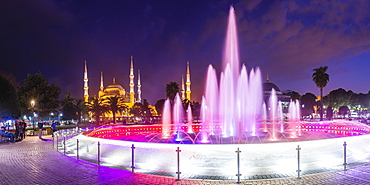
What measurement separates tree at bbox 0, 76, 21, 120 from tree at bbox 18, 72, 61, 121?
17189 millimetres

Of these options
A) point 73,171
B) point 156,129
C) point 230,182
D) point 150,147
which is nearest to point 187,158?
point 150,147

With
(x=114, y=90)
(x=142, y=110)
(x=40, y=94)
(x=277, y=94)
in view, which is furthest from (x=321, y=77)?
(x=114, y=90)

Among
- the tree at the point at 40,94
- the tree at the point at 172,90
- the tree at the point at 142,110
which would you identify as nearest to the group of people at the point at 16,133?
the tree at the point at 40,94

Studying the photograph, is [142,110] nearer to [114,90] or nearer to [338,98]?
[114,90]

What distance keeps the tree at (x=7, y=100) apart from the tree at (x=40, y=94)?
17.2m

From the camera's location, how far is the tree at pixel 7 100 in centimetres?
2091

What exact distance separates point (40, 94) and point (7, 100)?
64.5 feet

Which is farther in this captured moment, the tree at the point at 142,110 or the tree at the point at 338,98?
the tree at the point at 338,98

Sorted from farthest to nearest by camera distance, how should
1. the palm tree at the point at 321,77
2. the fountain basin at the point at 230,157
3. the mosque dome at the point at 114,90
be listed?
the mosque dome at the point at 114,90
the palm tree at the point at 321,77
the fountain basin at the point at 230,157

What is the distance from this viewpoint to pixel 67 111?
5306 centimetres

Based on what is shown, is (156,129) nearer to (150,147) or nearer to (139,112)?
(150,147)

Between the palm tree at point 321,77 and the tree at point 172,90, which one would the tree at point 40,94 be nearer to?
the tree at point 172,90

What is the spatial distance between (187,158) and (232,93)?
1255 cm

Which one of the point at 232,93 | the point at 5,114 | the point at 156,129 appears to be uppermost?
the point at 232,93
